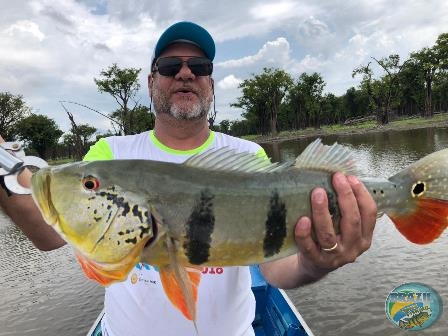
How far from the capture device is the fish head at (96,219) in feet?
7.10

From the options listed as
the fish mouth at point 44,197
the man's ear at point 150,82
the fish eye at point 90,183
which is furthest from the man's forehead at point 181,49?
the fish mouth at point 44,197

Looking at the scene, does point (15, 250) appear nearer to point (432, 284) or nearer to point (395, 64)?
point (432, 284)

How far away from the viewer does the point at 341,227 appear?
8.45 feet

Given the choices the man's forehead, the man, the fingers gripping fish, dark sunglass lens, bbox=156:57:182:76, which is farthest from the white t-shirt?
the man's forehead

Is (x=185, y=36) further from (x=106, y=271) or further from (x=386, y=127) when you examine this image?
(x=386, y=127)

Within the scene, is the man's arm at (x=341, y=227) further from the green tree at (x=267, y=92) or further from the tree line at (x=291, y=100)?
the green tree at (x=267, y=92)

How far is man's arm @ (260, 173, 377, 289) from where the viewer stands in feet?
7.84

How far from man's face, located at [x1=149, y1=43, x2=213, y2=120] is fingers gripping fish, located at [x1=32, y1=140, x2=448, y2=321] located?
4.65 ft

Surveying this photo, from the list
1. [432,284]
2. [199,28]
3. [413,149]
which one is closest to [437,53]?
[413,149]

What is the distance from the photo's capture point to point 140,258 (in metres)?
2.22

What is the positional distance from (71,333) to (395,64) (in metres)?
69.3

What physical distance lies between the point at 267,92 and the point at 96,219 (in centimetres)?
8097

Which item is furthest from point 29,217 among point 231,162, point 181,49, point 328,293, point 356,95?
point 356,95

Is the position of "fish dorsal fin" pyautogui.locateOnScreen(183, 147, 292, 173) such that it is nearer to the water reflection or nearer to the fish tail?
the fish tail
